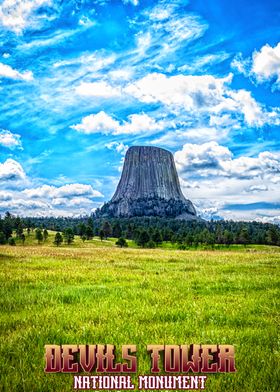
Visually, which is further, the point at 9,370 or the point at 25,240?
the point at 25,240

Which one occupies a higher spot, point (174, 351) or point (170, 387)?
point (174, 351)

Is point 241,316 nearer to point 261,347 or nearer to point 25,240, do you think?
point 261,347

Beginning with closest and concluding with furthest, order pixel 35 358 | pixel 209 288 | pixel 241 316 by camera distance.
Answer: pixel 35 358 → pixel 241 316 → pixel 209 288

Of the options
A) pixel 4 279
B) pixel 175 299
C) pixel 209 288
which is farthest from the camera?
pixel 4 279

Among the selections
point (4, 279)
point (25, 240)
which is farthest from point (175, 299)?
point (25, 240)

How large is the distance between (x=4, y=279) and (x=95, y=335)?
1012cm

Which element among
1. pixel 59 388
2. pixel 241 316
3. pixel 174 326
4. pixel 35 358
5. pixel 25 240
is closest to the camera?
pixel 59 388

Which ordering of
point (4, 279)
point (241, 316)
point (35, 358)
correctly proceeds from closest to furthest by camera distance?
1. point (35, 358)
2. point (241, 316)
3. point (4, 279)

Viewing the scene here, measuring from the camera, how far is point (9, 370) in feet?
18.2

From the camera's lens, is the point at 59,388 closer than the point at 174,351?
Yes

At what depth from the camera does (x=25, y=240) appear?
5591 inches

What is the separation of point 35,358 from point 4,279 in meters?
10.8

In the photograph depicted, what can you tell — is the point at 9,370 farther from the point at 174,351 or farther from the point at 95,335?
the point at 174,351

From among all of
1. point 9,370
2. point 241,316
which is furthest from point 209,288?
point 9,370
